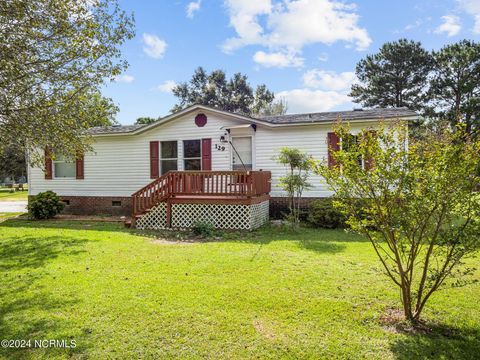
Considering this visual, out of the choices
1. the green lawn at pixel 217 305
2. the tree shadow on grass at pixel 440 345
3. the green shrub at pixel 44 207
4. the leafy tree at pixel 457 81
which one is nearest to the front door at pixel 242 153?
the green lawn at pixel 217 305

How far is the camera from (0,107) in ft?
18.3

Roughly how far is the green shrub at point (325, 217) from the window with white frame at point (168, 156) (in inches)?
229

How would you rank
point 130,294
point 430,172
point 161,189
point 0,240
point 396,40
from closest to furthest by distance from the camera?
1. point 430,172
2. point 130,294
3. point 0,240
4. point 161,189
5. point 396,40

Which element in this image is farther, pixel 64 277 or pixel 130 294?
pixel 64 277

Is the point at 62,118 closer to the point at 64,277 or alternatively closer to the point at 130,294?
the point at 64,277

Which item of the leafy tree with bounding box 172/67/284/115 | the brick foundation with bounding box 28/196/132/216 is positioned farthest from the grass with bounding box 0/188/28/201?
the leafy tree with bounding box 172/67/284/115

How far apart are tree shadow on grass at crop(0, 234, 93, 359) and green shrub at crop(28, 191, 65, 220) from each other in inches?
236

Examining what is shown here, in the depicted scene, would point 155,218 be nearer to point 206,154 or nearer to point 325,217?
point 206,154

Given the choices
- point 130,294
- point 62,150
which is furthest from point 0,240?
point 130,294

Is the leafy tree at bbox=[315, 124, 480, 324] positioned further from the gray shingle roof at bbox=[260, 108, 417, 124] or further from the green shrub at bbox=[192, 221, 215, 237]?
the gray shingle roof at bbox=[260, 108, 417, 124]

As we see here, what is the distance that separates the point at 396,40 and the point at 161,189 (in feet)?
93.4

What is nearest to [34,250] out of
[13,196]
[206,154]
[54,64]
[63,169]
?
[54,64]

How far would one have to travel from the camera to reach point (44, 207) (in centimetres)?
1286

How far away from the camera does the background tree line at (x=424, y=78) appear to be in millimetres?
26578
